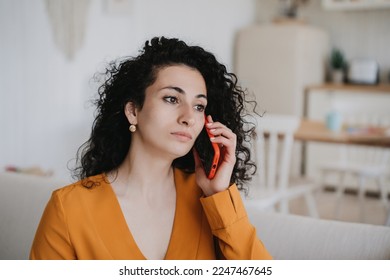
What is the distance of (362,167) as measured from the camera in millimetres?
3764

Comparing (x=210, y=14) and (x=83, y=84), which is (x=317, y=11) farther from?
(x=83, y=84)

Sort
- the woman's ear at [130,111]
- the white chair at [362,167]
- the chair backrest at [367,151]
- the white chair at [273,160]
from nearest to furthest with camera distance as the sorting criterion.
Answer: the woman's ear at [130,111] → the white chair at [273,160] → the white chair at [362,167] → the chair backrest at [367,151]

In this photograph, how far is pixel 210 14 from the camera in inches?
181

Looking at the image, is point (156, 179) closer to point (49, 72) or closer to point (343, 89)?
point (49, 72)

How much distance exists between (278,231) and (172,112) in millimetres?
430

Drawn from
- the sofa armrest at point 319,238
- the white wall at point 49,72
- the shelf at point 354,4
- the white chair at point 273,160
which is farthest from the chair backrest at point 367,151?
the sofa armrest at point 319,238

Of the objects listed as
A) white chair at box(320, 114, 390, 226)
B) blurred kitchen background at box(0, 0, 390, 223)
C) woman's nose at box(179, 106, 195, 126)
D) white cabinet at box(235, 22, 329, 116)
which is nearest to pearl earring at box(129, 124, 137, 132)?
woman's nose at box(179, 106, 195, 126)

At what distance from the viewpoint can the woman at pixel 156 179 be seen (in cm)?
99

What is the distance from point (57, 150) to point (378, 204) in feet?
8.15

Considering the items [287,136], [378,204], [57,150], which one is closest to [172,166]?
[287,136]

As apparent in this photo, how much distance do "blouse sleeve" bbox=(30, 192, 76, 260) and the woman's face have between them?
0.21m

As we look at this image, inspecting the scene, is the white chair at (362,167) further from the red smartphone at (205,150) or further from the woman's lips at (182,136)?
the woman's lips at (182,136)

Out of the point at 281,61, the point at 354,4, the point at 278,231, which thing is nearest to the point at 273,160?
the point at 278,231

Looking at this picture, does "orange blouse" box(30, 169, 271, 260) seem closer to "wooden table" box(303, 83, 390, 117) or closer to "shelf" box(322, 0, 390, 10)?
"wooden table" box(303, 83, 390, 117)
